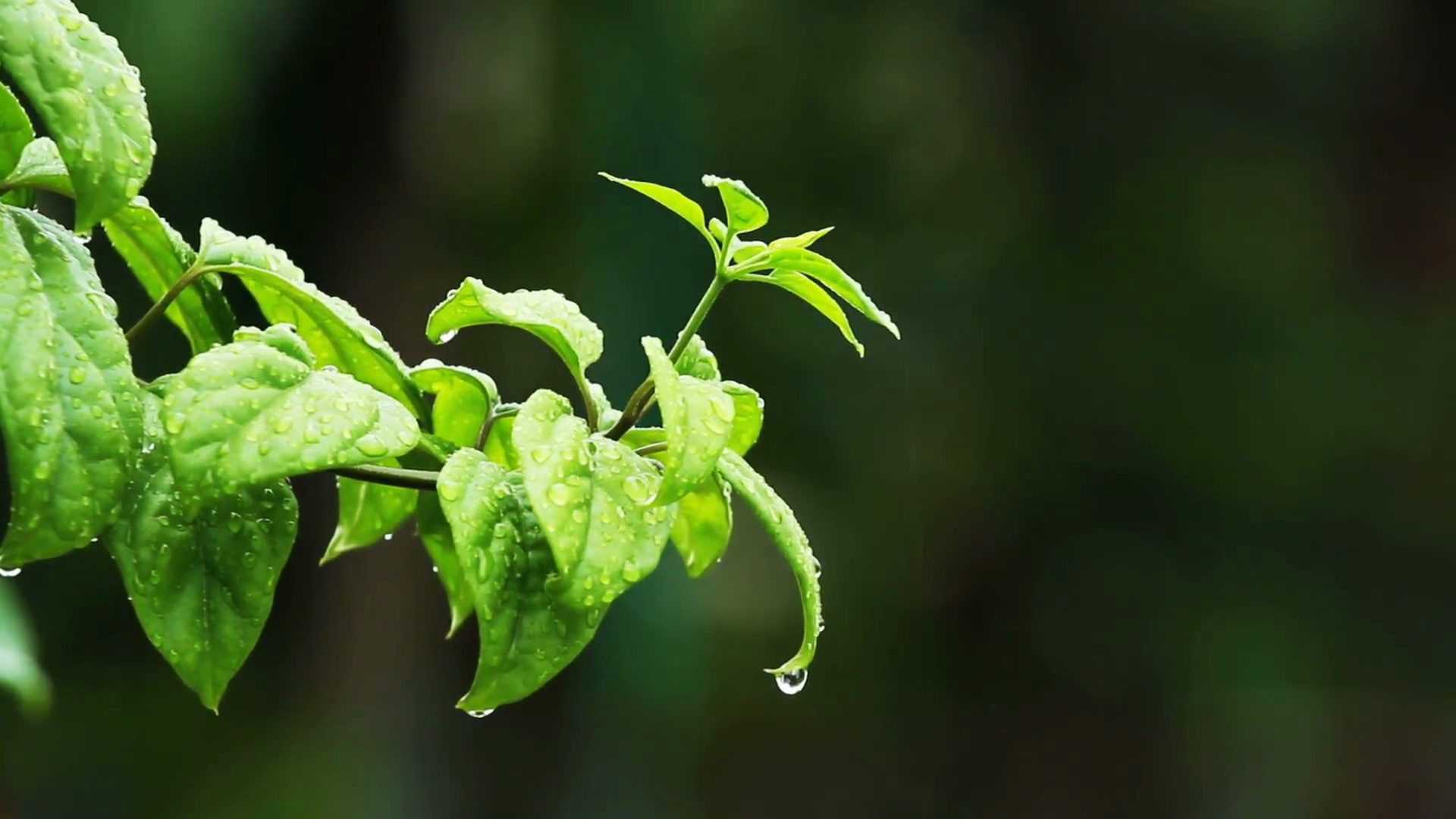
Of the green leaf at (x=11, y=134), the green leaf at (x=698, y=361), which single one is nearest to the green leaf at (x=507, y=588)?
the green leaf at (x=698, y=361)

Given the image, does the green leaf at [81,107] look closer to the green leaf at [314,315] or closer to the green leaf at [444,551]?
the green leaf at [314,315]

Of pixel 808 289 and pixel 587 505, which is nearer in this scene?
pixel 587 505

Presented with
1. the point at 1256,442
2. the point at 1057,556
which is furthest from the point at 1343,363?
the point at 1057,556

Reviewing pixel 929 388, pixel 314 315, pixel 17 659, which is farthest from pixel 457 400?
pixel 929 388

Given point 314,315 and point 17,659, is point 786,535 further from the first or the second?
point 17,659

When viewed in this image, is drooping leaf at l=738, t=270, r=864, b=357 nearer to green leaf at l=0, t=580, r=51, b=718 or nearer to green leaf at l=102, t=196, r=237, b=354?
green leaf at l=102, t=196, r=237, b=354

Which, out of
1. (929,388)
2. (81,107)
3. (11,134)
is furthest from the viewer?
(929,388)
